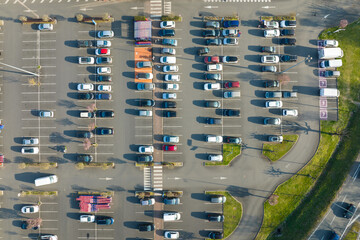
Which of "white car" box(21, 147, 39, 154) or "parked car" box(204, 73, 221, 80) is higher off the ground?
"parked car" box(204, 73, 221, 80)

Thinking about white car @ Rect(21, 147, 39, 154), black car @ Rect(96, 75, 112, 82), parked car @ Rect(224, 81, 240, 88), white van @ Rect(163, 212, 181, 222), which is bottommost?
white van @ Rect(163, 212, 181, 222)

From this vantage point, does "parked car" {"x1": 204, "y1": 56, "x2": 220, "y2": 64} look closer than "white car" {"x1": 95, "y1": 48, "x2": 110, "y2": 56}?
Yes

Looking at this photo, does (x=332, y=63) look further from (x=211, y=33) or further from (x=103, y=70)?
(x=103, y=70)

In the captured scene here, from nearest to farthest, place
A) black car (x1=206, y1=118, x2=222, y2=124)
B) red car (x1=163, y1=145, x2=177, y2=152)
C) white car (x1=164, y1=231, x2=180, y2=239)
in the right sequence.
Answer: white car (x1=164, y1=231, x2=180, y2=239) < red car (x1=163, y1=145, x2=177, y2=152) < black car (x1=206, y1=118, x2=222, y2=124)

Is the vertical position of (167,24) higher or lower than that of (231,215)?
higher

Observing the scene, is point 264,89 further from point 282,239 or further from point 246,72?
point 282,239

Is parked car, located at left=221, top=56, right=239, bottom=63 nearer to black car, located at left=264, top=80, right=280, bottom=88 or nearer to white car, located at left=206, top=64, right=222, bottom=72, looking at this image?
white car, located at left=206, top=64, right=222, bottom=72

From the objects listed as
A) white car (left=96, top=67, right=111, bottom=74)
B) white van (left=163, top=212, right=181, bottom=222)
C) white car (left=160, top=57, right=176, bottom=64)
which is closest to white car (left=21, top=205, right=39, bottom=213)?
white van (left=163, top=212, right=181, bottom=222)

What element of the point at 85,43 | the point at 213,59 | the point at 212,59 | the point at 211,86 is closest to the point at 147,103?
the point at 211,86
